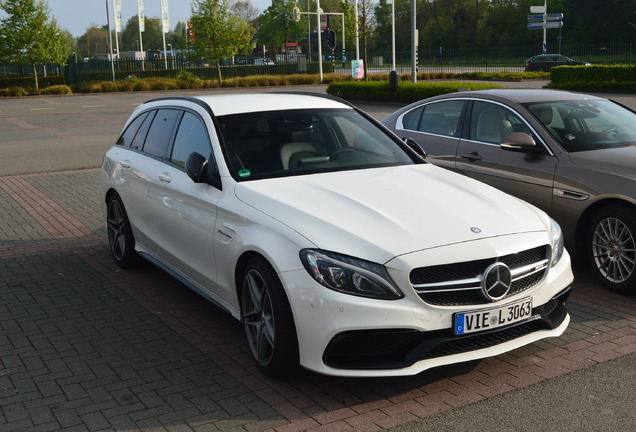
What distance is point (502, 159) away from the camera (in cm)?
745

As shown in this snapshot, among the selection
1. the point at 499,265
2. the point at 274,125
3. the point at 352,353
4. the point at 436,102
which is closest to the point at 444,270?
A: the point at 499,265

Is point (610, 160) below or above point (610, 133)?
below

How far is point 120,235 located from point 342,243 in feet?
12.2

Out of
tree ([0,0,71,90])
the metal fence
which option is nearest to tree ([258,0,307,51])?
the metal fence

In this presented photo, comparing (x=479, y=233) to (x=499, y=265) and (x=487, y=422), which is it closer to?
(x=499, y=265)

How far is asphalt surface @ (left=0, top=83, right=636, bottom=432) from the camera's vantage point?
4.21m

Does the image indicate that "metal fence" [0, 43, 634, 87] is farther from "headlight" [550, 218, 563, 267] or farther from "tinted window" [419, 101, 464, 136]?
"headlight" [550, 218, 563, 267]

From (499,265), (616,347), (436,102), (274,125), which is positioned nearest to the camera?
(499,265)

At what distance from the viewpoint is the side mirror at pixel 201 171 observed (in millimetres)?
5417

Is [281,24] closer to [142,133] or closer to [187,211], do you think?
[142,133]

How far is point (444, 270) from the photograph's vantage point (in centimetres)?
433

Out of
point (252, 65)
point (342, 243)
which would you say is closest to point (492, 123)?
point (342, 243)

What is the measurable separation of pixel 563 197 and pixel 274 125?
2.61 metres

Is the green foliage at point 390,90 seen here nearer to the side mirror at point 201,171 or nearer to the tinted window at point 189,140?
the tinted window at point 189,140
